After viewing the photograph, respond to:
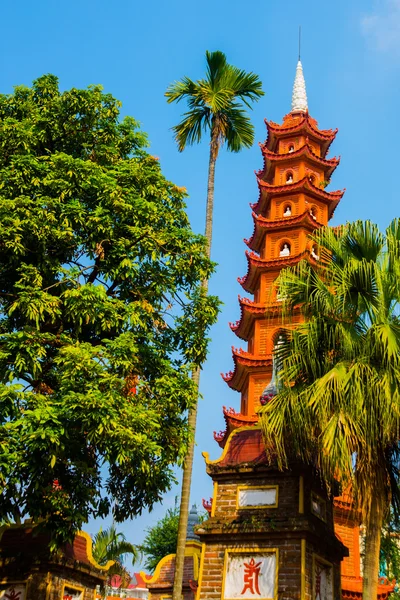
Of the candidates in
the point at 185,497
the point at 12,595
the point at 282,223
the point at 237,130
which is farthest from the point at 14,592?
the point at 282,223

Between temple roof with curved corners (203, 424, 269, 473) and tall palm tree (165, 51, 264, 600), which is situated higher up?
tall palm tree (165, 51, 264, 600)

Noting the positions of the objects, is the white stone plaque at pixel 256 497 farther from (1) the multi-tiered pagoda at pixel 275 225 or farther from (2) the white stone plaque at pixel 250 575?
(1) the multi-tiered pagoda at pixel 275 225

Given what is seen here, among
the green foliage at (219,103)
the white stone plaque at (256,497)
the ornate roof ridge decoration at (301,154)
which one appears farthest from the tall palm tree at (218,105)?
the ornate roof ridge decoration at (301,154)

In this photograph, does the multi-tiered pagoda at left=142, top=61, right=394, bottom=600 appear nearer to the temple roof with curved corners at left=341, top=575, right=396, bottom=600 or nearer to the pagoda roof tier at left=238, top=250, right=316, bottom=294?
the temple roof with curved corners at left=341, top=575, right=396, bottom=600

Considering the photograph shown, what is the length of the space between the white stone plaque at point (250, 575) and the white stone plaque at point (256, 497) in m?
0.97

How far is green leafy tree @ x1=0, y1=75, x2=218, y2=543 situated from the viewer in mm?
12094

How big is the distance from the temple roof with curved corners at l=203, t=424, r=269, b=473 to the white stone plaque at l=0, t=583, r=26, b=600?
473cm

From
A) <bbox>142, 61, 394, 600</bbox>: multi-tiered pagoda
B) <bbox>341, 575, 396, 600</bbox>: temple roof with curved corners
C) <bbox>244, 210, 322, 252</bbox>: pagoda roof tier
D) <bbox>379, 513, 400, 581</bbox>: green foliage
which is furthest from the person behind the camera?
<bbox>244, 210, 322, 252</bbox>: pagoda roof tier

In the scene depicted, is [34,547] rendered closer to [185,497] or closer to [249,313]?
[185,497]

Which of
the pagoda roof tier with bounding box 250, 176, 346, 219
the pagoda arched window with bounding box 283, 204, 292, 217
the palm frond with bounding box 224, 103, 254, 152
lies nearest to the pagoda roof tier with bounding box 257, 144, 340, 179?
the pagoda roof tier with bounding box 250, 176, 346, 219

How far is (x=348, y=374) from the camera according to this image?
1230 cm

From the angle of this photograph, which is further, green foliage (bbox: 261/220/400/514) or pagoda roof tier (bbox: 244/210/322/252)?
pagoda roof tier (bbox: 244/210/322/252)

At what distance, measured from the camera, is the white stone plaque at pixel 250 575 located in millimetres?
13422

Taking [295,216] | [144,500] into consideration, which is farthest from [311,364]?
[295,216]
